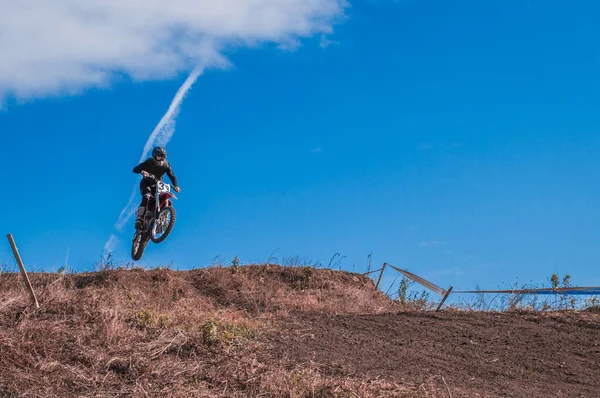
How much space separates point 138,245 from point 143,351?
7.12 m

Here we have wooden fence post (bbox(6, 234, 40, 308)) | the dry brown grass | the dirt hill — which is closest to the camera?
the dry brown grass

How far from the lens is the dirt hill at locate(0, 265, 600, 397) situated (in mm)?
8477

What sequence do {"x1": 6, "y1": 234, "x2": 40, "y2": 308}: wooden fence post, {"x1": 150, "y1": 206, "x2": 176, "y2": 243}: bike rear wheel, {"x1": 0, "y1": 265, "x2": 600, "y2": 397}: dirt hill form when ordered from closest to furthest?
{"x1": 0, "y1": 265, "x2": 600, "y2": 397}: dirt hill, {"x1": 6, "y1": 234, "x2": 40, "y2": 308}: wooden fence post, {"x1": 150, "y1": 206, "x2": 176, "y2": 243}: bike rear wheel

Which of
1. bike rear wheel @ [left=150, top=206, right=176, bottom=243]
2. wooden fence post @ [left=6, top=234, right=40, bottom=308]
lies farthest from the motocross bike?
wooden fence post @ [left=6, top=234, right=40, bottom=308]

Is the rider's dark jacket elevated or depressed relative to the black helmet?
depressed

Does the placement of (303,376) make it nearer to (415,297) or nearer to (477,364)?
(477,364)

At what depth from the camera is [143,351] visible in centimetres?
959

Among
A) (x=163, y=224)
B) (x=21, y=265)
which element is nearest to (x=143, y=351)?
(x=21, y=265)

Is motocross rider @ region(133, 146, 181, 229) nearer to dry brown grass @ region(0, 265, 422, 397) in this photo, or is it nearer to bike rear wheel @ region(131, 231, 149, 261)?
bike rear wheel @ region(131, 231, 149, 261)

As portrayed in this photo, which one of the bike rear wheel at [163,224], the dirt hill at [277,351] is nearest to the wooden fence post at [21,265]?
the dirt hill at [277,351]

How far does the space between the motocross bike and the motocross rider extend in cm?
11

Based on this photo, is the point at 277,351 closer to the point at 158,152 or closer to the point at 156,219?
→ the point at 156,219

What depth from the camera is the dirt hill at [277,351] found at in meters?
8.48

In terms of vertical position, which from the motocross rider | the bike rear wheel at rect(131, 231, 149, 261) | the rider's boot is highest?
the motocross rider
